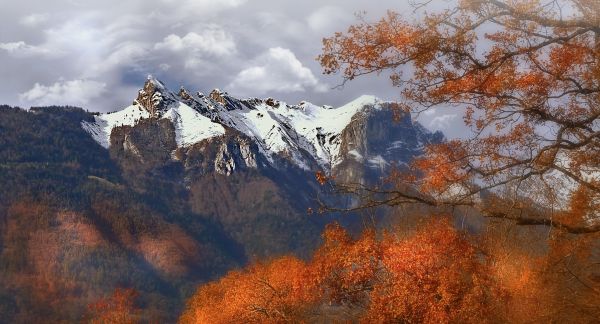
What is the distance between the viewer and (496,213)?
15078mm

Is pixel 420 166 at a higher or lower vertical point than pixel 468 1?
lower

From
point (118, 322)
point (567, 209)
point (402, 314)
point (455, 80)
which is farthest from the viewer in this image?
point (118, 322)

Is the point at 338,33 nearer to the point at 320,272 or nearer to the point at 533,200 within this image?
the point at 533,200

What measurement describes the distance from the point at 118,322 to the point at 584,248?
13299 centimetres

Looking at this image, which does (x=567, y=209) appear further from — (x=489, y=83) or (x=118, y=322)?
(x=118, y=322)

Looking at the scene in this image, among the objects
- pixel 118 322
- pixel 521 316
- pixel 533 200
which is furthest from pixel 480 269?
pixel 118 322

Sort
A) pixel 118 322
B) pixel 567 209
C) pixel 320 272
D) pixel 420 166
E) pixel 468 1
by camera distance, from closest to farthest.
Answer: pixel 468 1
pixel 420 166
pixel 567 209
pixel 320 272
pixel 118 322

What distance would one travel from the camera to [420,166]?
55.7ft

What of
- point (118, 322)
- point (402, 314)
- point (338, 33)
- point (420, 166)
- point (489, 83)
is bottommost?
point (118, 322)

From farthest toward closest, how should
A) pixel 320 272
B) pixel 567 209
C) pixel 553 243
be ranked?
pixel 320 272 < pixel 553 243 < pixel 567 209

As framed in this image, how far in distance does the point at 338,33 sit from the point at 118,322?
136 metres

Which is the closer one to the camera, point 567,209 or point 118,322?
point 567,209

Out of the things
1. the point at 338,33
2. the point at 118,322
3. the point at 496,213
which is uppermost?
the point at 338,33

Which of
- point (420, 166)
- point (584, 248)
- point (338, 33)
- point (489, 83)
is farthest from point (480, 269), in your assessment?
point (338, 33)
